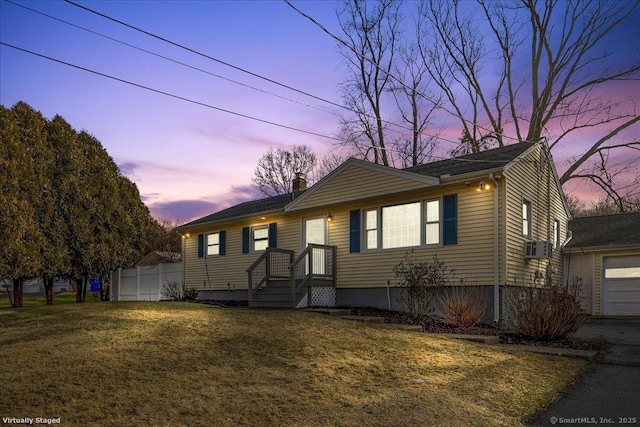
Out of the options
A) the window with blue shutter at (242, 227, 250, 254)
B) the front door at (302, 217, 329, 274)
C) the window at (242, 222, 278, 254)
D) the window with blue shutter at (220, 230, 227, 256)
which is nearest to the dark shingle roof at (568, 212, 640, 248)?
the front door at (302, 217, 329, 274)

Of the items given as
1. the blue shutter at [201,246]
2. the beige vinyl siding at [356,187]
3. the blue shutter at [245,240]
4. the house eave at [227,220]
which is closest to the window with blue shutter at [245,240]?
the blue shutter at [245,240]

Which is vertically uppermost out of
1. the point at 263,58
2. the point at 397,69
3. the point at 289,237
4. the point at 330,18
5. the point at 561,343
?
the point at 330,18

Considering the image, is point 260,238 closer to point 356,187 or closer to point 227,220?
point 227,220

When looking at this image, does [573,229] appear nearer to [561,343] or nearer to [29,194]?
[561,343]

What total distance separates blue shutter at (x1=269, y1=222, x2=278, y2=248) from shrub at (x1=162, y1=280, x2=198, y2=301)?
4337mm

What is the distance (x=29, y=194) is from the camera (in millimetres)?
19672

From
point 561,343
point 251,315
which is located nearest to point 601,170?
point 561,343

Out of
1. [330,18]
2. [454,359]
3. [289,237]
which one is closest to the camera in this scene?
[454,359]

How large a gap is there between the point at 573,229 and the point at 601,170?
23.7 ft

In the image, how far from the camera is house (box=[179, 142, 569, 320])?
43.2 ft

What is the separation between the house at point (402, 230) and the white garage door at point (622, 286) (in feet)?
5.20

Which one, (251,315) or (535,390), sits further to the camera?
(251,315)

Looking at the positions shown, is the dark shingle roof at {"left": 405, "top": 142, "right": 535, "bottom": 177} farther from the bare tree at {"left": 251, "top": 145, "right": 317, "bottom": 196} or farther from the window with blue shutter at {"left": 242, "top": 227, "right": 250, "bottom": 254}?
the bare tree at {"left": 251, "top": 145, "right": 317, "bottom": 196}

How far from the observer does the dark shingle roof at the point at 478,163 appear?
13586 mm
